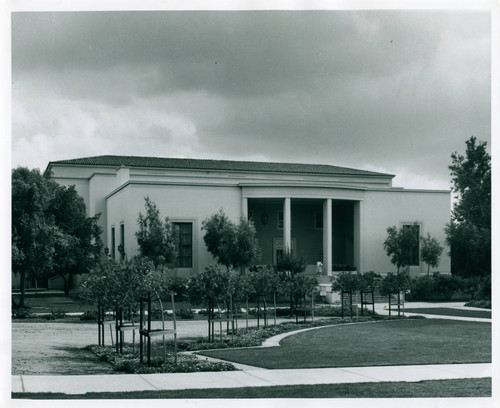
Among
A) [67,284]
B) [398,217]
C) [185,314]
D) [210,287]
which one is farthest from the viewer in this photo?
[398,217]

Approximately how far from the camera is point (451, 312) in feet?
109

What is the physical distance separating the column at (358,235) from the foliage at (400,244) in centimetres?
180

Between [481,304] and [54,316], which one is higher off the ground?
[54,316]

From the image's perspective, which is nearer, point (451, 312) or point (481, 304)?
point (451, 312)

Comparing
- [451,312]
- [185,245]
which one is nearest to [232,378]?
[451,312]

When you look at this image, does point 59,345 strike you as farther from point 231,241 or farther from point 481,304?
point 481,304

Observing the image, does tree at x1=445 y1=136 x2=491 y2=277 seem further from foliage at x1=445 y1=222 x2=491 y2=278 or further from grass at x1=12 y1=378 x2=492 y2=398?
grass at x1=12 y1=378 x2=492 y2=398

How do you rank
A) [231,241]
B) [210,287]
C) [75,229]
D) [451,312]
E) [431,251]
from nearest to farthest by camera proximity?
[210,287]
[451,312]
[231,241]
[75,229]
[431,251]

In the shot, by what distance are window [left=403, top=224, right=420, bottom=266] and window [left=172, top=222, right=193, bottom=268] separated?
15.0 meters

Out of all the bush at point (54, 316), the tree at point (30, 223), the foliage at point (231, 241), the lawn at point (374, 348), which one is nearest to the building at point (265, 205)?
the foliage at point (231, 241)

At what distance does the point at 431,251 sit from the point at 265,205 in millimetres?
12658

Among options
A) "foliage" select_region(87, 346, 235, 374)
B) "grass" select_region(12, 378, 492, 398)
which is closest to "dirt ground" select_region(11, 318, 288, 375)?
"foliage" select_region(87, 346, 235, 374)

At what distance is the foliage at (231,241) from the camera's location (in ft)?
142

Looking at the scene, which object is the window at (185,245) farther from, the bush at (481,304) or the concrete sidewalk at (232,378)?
the concrete sidewalk at (232,378)
